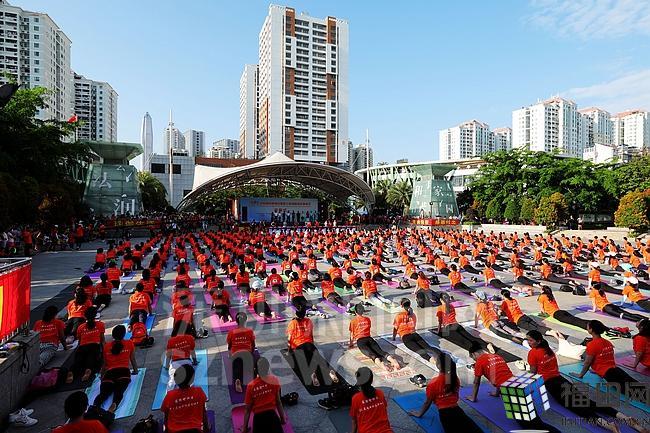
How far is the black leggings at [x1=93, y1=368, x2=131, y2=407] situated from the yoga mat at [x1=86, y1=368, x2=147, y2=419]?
0.09 metres

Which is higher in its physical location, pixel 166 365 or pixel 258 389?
pixel 258 389

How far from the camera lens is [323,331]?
8398 mm

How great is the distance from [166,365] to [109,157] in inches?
1450

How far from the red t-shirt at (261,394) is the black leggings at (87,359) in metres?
3.15

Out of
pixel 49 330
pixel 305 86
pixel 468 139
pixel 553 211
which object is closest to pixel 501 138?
pixel 468 139

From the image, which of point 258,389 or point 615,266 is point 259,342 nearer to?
point 258,389

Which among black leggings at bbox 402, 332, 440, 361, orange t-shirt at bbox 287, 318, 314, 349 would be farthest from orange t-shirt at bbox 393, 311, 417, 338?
orange t-shirt at bbox 287, 318, 314, 349

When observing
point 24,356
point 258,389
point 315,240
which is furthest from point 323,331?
point 315,240

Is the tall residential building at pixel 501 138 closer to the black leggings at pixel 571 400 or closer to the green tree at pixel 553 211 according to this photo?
the green tree at pixel 553 211

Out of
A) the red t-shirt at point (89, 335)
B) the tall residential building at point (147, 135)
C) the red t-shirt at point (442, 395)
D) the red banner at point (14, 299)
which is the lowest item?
the red t-shirt at point (442, 395)

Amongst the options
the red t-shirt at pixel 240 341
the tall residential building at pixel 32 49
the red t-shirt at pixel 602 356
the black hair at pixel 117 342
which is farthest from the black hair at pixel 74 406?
the tall residential building at pixel 32 49

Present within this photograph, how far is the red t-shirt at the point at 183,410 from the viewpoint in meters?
4.00

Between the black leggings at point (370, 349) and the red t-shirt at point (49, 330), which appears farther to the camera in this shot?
the red t-shirt at point (49, 330)

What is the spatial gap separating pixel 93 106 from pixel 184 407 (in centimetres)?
13186
